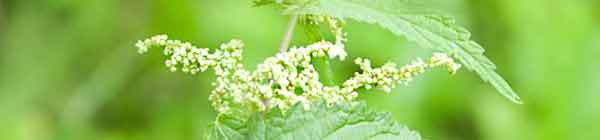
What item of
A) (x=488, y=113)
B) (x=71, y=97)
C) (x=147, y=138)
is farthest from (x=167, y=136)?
(x=488, y=113)

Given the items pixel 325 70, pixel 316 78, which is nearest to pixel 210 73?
pixel 325 70

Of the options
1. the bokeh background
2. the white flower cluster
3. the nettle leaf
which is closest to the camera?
the nettle leaf

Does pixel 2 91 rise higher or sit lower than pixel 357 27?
lower

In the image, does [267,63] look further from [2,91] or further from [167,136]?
[2,91]

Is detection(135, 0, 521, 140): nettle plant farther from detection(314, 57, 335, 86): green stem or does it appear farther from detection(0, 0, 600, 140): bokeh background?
detection(0, 0, 600, 140): bokeh background

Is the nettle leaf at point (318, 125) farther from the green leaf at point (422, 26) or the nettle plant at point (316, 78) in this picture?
the green leaf at point (422, 26)

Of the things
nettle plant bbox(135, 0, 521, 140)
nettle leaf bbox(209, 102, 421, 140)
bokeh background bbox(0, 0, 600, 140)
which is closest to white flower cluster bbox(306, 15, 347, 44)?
nettle plant bbox(135, 0, 521, 140)

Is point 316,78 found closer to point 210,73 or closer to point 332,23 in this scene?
point 332,23
